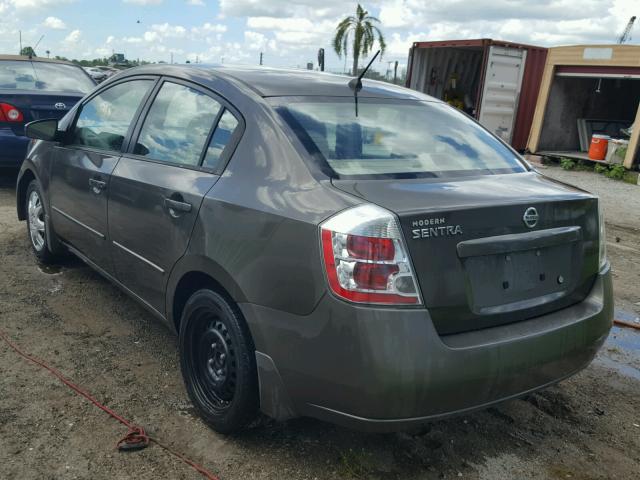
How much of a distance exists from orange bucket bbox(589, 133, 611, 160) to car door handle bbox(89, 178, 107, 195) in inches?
490

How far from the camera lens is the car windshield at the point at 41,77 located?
7770mm

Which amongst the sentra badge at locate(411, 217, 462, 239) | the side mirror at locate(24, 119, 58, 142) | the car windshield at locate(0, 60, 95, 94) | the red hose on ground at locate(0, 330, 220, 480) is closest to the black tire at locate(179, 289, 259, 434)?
the red hose on ground at locate(0, 330, 220, 480)

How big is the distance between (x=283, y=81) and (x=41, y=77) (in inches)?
249

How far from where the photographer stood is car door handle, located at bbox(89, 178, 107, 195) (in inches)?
143

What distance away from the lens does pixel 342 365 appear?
216 centimetres

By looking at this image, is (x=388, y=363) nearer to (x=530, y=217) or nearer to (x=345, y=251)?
(x=345, y=251)

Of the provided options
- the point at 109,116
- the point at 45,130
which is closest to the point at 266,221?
the point at 109,116

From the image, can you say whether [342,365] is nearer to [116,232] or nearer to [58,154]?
[116,232]

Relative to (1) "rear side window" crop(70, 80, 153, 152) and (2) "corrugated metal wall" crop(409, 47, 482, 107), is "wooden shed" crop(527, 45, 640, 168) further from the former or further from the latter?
(1) "rear side window" crop(70, 80, 153, 152)

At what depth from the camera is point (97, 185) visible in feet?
12.1

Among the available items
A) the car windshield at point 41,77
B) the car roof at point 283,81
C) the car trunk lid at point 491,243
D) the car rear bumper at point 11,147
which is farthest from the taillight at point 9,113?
the car trunk lid at point 491,243

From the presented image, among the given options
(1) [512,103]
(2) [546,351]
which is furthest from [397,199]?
(1) [512,103]

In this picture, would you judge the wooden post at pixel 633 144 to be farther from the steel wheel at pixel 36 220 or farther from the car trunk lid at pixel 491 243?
the steel wheel at pixel 36 220

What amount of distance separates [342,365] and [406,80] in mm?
14327
